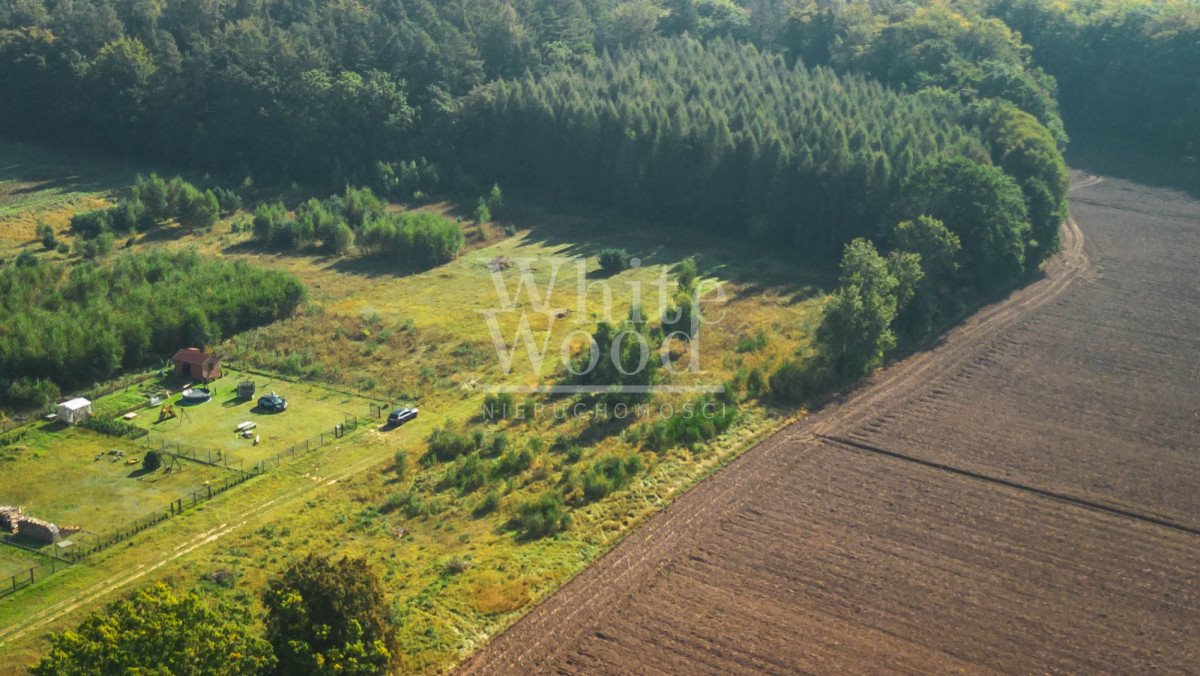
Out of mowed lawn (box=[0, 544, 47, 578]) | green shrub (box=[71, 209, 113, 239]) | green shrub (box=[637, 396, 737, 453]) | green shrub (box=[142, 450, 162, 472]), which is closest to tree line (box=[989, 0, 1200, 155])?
green shrub (box=[637, 396, 737, 453])

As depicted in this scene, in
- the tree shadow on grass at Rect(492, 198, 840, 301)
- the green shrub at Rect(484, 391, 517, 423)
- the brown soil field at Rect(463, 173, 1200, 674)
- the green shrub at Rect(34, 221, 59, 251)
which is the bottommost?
the brown soil field at Rect(463, 173, 1200, 674)

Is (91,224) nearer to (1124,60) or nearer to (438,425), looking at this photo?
(438,425)

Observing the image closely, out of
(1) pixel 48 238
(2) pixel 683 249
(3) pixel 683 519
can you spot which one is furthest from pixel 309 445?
(1) pixel 48 238

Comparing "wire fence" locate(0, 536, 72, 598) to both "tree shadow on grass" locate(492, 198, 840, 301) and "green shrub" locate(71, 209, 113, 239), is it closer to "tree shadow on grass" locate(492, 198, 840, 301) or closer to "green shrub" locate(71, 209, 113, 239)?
"tree shadow on grass" locate(492, 198, 840, 301)

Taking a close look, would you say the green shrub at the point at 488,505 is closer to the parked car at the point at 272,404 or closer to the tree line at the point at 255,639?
the tree line at the point at 255,639

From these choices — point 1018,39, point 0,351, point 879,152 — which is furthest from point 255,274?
point 1018,39

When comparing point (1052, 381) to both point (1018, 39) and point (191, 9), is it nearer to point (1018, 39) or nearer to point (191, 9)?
point (1018, 39)
